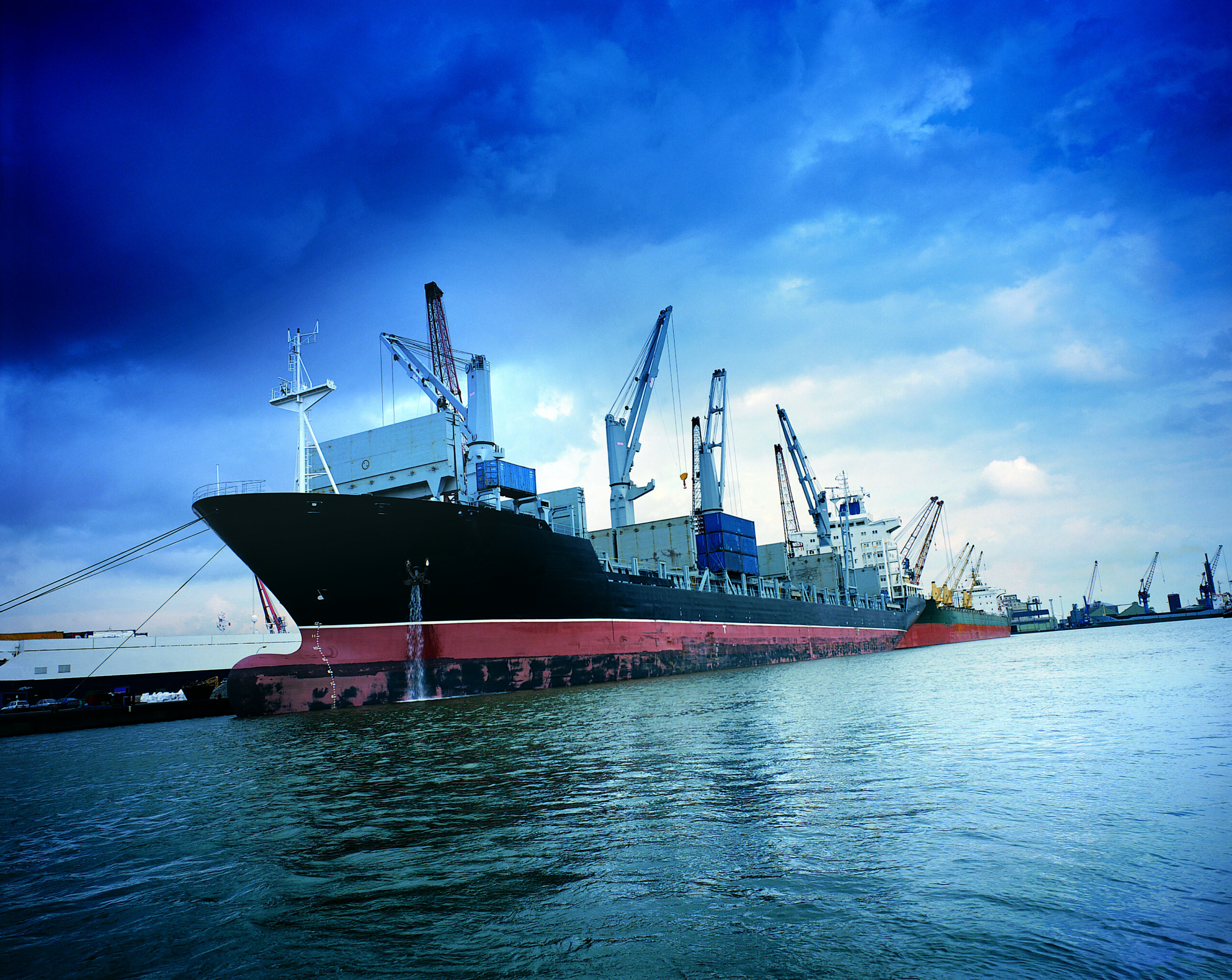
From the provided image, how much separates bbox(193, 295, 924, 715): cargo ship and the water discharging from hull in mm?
42

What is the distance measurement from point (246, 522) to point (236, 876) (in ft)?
52.7

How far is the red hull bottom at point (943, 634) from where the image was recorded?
215ft

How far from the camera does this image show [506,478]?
92.5 feet

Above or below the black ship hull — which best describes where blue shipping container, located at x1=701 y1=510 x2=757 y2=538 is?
above

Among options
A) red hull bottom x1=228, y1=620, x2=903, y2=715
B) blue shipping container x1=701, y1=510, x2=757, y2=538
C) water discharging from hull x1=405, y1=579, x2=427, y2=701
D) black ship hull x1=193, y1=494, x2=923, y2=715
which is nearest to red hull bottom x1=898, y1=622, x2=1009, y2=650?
blue shipping container x1=701, y1=510, x2=757, y2=538

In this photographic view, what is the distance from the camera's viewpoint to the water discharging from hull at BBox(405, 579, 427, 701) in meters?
21.0

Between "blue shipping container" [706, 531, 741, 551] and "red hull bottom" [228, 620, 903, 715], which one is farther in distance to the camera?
"blue shipping container" [706, 531, 741, 551]

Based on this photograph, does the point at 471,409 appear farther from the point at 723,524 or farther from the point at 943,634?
the point at 943,634

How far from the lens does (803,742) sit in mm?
10664

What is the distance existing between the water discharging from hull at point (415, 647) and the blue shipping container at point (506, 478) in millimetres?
6851

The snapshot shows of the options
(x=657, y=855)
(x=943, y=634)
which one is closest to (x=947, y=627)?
(x=943, y=634)

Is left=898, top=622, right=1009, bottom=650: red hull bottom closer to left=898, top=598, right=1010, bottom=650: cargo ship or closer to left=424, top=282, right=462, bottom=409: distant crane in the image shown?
left=898, top=598, right=1010, bottom=650: cargo ship

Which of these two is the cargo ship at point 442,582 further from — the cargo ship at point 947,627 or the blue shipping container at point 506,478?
the cargo ship at point 947,627

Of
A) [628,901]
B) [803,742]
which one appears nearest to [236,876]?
[628,901]
